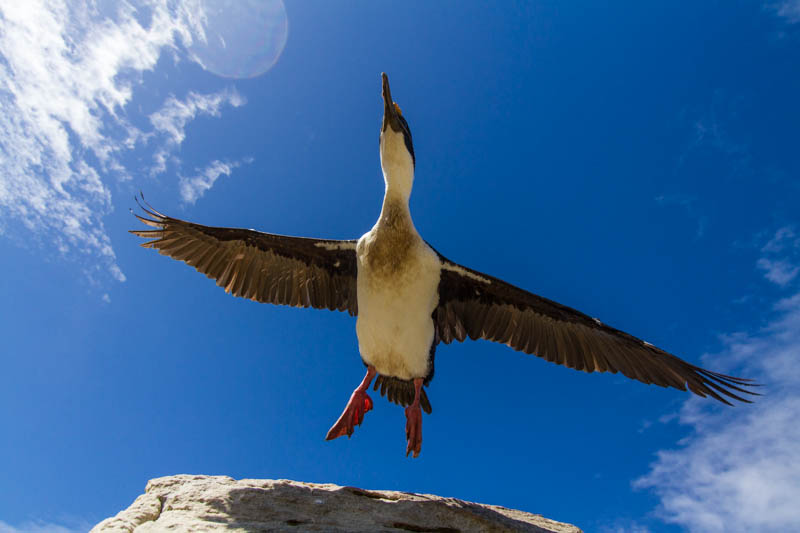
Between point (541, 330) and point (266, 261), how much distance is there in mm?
3921

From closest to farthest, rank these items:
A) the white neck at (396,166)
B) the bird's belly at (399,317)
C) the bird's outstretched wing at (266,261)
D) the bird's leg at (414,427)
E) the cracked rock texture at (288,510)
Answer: the cracked rock texture at (288,510) → the bird's belly at (399,317) → the bird's leg at (414,427) → the white neck at (396,166) → the bird's outstretched wing at (266,261)

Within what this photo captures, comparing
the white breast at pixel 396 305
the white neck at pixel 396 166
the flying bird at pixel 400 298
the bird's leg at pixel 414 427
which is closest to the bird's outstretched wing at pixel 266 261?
the flying bird at pixel 400 298

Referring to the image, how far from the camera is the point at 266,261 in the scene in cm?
702

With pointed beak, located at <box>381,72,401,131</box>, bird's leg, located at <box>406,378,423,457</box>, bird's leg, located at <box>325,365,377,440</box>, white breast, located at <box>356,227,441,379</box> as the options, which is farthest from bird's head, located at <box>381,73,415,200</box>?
bird's leg, located at <box>406,378,423,457</box>

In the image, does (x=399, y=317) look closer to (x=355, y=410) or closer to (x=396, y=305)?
(x=396, y=305)

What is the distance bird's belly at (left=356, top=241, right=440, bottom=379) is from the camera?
19.1 feet

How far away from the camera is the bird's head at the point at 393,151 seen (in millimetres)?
6195

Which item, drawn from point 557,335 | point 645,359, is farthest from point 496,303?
point 645,359

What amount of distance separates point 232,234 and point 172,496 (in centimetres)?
333

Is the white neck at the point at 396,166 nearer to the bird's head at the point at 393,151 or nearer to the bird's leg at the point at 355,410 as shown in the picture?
the bird's head at the point at 393,151

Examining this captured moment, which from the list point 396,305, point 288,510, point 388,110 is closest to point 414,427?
point 396,305

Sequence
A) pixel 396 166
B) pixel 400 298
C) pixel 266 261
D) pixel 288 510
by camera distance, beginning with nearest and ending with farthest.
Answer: pixel 288 510 → pixel 400 298 → pixel 396 166 → pixel 266 261

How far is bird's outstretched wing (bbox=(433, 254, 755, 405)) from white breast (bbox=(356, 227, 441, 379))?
0.51 meters

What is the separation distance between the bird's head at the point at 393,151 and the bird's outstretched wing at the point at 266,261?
1.03 metres
